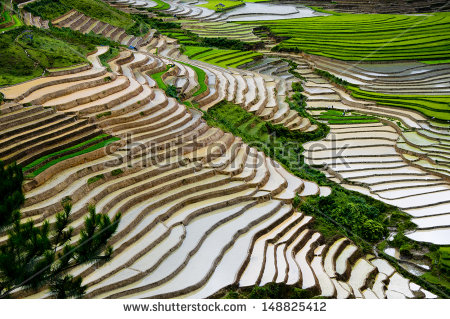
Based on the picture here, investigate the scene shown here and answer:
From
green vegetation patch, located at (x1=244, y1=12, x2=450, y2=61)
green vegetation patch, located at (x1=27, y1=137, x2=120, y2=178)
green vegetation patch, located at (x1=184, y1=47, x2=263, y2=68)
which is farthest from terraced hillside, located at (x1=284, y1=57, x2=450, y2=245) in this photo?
green vegetation patch, located at (x1=27, y1=137, x2=120, y2=178)

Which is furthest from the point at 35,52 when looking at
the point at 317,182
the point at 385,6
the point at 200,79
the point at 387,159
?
the point at 385,6

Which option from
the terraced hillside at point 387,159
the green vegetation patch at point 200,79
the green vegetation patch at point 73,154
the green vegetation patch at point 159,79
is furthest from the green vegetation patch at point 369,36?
the green vegetation patch at point 73,154

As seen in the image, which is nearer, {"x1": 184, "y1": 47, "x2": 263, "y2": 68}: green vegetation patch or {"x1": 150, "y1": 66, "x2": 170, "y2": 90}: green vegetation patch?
{"x1": 150, "y1": 66, "x2": 170, "y2": 90}: green vegetation patch

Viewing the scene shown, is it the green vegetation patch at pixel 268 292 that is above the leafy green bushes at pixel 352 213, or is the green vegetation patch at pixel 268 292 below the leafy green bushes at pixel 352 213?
above

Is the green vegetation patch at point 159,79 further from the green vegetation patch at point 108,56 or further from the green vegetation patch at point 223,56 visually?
the green vegetation patch at point 223,56

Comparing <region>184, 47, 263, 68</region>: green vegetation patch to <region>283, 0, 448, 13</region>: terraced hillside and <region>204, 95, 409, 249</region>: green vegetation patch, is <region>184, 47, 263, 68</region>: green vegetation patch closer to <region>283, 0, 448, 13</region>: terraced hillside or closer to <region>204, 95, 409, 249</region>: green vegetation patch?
<region>204, 95, 409, 249</region>: green vegetation patch

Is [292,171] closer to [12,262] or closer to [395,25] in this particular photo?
[12,262]

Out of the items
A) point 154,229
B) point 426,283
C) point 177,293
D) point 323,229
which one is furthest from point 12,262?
point 426,283

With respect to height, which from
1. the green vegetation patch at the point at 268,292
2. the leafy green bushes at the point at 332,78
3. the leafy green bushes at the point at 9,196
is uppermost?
the leafy green bushes at the point at 9,196

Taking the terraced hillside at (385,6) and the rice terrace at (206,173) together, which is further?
the terraced hillside at (385,6)
